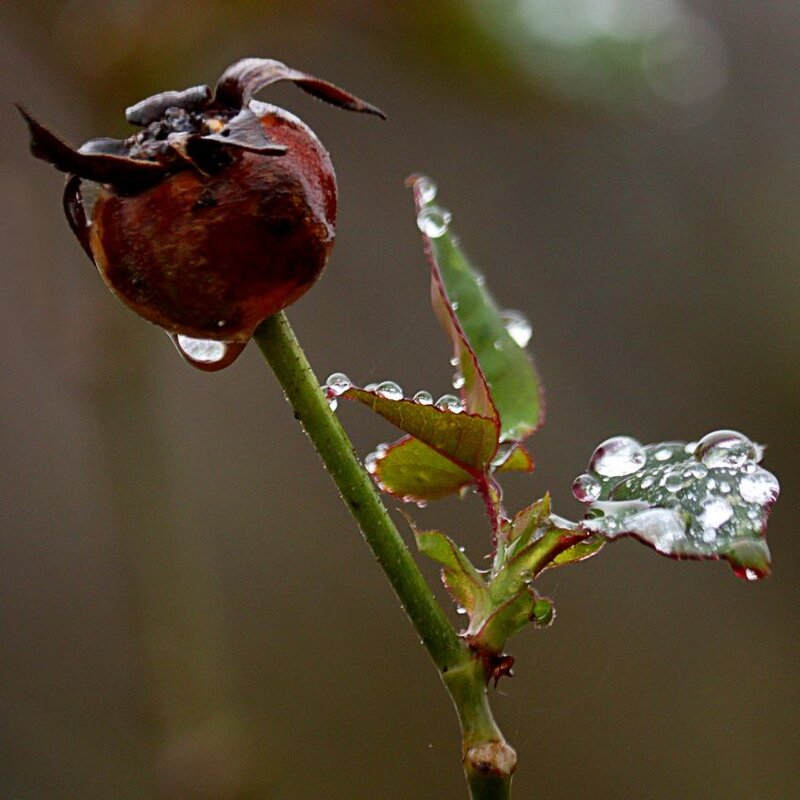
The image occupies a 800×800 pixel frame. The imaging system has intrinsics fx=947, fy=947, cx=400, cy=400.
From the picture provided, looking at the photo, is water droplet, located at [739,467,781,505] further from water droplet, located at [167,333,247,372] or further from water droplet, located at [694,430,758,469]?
water droplet, located at [167,333,247,372]

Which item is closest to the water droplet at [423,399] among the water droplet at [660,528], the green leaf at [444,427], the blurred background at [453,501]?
the green leaf at [444,427]

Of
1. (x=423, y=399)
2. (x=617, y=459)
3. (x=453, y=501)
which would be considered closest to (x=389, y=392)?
(x=423, y=399)

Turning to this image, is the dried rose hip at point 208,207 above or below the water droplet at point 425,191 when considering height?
above

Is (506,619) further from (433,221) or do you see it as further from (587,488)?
(433,221)

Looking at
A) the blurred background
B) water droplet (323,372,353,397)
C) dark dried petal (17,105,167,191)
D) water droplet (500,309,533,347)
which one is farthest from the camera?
the blurred background

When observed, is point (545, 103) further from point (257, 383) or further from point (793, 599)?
point (793, 599)

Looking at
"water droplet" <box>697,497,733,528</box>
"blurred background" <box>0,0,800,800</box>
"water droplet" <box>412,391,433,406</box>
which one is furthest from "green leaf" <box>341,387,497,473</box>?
"blurred background" <box>0,0,800,800</box>

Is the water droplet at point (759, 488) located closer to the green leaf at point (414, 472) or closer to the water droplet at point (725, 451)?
the water droplet at point (725, 451)
